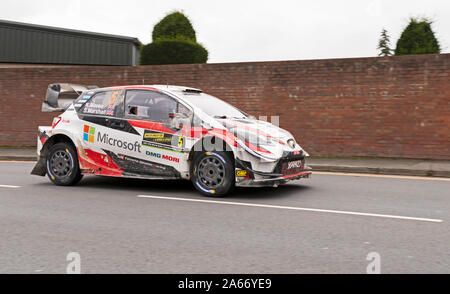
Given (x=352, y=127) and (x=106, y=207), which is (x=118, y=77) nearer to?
(x=352, y=127)

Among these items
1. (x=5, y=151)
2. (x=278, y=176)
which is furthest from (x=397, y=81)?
(x=5, y=151)

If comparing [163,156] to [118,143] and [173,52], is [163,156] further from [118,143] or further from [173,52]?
[173,52]

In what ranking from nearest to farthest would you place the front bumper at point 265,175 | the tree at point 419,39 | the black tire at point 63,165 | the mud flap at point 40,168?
1. the front bumper at point 265,175
2. the black tire at point 63,165
3. the mud flap at point 40,168
4. the tree at point 419,39

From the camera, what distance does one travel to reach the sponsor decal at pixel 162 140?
305 inches

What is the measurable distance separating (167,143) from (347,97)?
726 cm

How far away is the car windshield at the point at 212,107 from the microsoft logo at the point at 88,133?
1758mm

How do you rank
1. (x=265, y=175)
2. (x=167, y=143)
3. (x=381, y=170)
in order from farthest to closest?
(x=381, y=170) < (x=167, y=143) < (x=265, y=175)

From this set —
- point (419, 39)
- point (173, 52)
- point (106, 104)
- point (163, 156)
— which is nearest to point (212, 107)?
point (163, 156)

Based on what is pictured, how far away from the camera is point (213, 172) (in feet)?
24.7

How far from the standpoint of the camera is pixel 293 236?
5266 millimetres

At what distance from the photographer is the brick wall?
12.8 m

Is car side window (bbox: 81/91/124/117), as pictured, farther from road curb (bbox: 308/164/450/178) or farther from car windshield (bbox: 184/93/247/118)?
road curb (bbox: 308/164/450/178)

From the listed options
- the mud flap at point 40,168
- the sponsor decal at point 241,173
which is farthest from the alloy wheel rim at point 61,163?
the sponsor decal at point 241,173

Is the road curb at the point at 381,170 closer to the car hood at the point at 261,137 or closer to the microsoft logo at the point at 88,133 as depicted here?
the car hood at the point at 261,137
